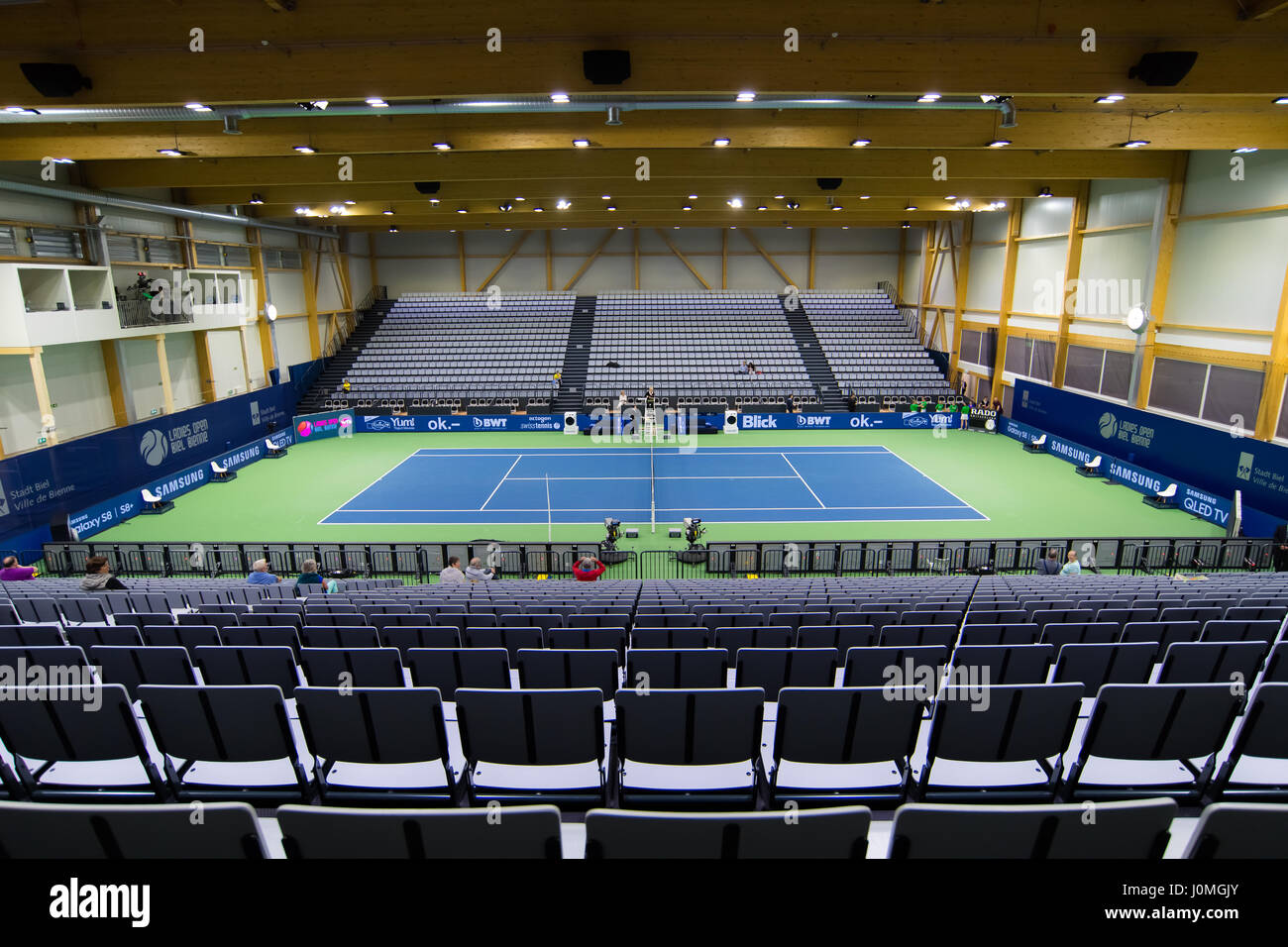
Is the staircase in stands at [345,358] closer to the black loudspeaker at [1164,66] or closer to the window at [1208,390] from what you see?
the black loudspeaker at [1164,66]

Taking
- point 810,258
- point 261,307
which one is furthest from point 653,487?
point 810,258

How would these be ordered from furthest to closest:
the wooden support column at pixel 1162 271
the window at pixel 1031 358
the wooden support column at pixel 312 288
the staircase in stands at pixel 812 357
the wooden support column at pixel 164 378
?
the wooden support column at pixel 312 288 → the staircase in stands at pixel 812 357 → the window at pixel 1031 358 → the wooden support column at pixel 164 378 → the wooden support column at pixel 1162 271

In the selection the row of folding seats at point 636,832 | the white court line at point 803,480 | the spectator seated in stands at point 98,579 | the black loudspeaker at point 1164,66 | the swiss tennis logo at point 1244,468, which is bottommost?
the white court line at point 803,480

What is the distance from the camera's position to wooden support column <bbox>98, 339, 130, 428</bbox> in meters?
25.7

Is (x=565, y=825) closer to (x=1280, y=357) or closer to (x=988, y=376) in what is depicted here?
(x=1280, y=357)

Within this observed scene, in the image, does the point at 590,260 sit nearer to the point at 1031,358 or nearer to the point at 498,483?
the point at 498,483

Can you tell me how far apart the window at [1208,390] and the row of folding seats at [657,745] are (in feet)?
74.3

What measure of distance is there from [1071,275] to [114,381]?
38.9 m

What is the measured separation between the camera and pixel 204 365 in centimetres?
3152

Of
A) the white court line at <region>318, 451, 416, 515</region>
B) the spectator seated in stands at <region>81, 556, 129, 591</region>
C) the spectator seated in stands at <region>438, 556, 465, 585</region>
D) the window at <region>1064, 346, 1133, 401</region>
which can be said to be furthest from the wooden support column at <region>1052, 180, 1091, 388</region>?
the spectator seated in stands at <region>81, 556, 129, 591</region>

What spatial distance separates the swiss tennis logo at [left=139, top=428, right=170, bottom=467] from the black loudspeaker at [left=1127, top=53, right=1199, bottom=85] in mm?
29447

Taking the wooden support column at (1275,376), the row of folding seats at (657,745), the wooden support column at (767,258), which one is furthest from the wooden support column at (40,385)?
the wooden support column at (767,258)

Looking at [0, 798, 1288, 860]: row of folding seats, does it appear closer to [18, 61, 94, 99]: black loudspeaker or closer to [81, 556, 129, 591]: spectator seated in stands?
[81, 556, 129, 591]: spectator seated in stands

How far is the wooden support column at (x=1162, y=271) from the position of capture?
24.0 metres
